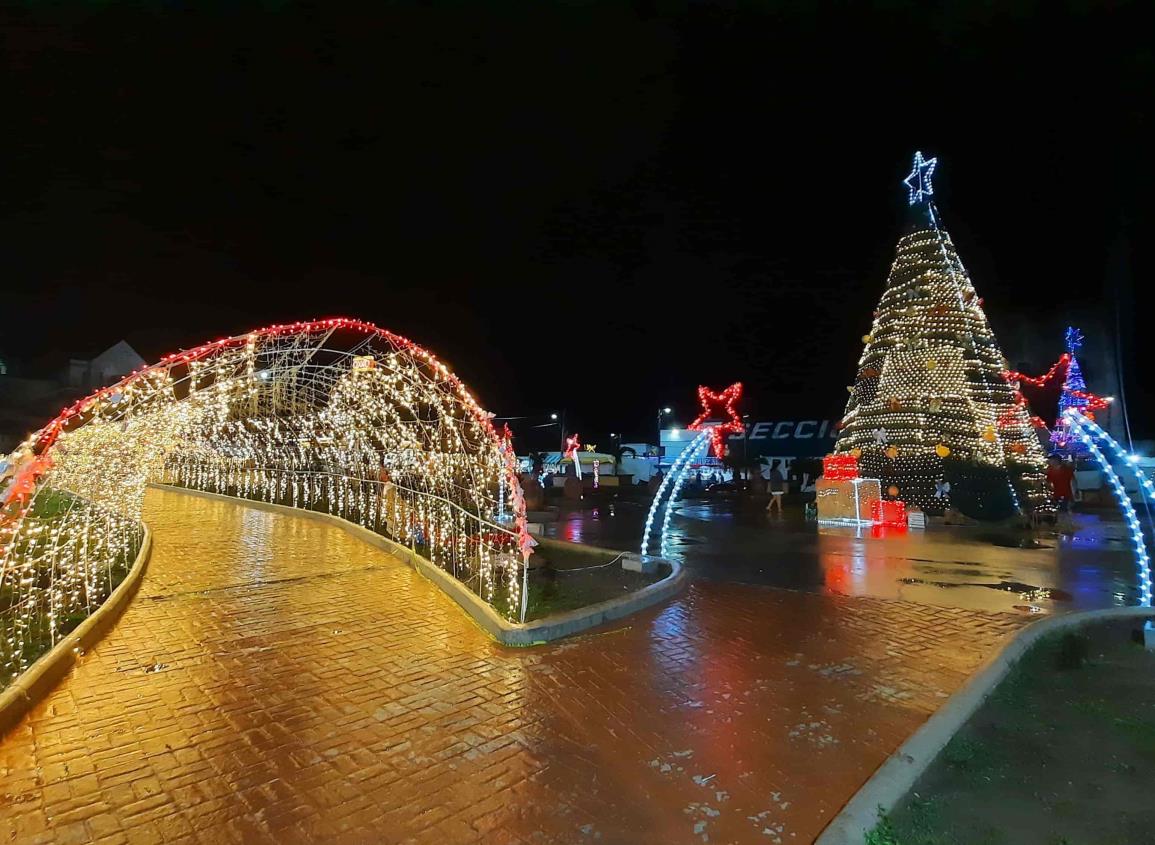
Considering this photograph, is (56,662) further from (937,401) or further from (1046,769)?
(937,401)

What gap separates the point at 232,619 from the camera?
6805 mm

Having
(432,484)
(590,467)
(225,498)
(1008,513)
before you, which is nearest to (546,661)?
(432,484)

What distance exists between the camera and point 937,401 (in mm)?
17094

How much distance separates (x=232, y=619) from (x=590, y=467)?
34.1 m

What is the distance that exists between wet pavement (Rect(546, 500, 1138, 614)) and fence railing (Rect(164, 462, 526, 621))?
10.6ft

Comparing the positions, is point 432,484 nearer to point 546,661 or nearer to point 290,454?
point 546,661

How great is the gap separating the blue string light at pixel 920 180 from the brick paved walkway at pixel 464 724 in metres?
15.0

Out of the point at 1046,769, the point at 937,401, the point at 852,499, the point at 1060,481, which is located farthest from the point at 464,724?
the point at 1060,481

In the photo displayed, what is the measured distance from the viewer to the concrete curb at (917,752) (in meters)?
3.06

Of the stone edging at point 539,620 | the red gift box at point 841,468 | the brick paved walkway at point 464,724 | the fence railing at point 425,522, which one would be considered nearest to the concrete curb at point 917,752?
the brick paved walkway at point 464,724

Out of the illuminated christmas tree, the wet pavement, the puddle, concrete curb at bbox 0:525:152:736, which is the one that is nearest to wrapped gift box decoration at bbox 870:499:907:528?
the wet pavement

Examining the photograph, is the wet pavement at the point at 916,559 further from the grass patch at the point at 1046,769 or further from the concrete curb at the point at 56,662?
the concrete curb at the point at 56,662

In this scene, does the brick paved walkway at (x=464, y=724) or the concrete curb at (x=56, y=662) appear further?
the concrete curb at (x=56, y=662)

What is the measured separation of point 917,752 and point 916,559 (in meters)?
8.05
